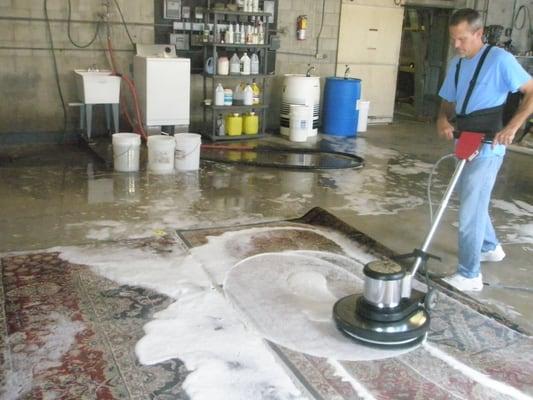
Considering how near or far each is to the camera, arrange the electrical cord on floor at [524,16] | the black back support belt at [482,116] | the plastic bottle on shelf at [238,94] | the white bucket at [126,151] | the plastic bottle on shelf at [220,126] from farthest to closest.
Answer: the electrical cord on floor at [524,16], the plastic bottle on shelf at [238,94], the plastic bottle on shelf at [220,126], the white bucket at [126,151], the black back support belt at [482,116]

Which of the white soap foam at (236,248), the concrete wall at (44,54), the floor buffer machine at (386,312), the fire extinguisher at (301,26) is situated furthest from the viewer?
the fire extinguisher at (301,26)

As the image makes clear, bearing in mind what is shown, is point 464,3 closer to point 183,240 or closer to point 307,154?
point 307,154

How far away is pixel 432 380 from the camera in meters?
2.18

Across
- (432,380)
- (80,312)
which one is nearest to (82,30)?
(80,312)

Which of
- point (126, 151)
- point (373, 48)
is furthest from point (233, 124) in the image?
Answer: point (373, 48)

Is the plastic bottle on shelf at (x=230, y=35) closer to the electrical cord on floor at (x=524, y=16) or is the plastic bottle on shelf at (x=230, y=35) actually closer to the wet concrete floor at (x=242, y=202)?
the wet concrete floor at (x=242, y=202)

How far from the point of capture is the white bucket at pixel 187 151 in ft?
16.7

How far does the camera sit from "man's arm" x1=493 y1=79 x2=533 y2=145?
8.97 ft

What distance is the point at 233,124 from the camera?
665cm

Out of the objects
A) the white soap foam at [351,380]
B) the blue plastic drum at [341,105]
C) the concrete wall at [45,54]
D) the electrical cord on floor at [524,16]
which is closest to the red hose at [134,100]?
the concrete wall at [45,54]

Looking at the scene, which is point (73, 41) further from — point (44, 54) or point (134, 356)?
point (134, 356)

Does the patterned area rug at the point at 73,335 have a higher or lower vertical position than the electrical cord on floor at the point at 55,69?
lower

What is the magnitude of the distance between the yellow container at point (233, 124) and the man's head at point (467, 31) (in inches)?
157

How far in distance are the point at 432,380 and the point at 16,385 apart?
1.56 m
